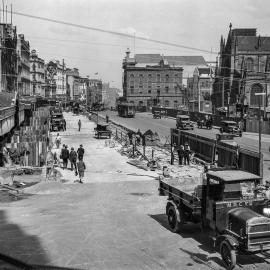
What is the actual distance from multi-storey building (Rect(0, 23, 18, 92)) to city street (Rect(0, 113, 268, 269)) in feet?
146

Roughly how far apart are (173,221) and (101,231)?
2.43 meters

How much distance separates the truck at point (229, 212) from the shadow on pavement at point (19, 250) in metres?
4.49

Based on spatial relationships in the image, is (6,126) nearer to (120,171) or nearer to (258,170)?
(120,171)

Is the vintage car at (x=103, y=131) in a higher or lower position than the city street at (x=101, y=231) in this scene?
higher

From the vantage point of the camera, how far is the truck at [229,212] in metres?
10.8

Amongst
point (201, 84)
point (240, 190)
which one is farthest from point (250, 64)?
point (240, 190)

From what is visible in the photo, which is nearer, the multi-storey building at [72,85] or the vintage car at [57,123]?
the vintage car at [57,123]

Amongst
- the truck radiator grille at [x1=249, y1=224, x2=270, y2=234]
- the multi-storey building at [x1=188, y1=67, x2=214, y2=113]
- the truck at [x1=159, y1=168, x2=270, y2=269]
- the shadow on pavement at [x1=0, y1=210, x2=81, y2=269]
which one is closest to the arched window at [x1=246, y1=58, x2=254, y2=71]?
the multi-storey building at [x1=188, y1=67, x2=214, y2=113]

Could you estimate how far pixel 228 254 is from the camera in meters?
11.0

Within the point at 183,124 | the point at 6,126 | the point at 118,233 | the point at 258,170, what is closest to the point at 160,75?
the point at 183,124

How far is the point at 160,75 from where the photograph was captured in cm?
13525

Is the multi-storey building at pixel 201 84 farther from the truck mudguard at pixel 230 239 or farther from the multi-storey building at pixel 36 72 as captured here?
the truck mudguard at pixel 230 239

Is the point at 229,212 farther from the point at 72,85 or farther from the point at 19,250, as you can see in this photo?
the point at 72,85

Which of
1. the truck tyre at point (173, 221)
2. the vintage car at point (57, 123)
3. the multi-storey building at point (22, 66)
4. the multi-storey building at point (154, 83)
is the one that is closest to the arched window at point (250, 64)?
the multi-storey building at point (154, 83)
